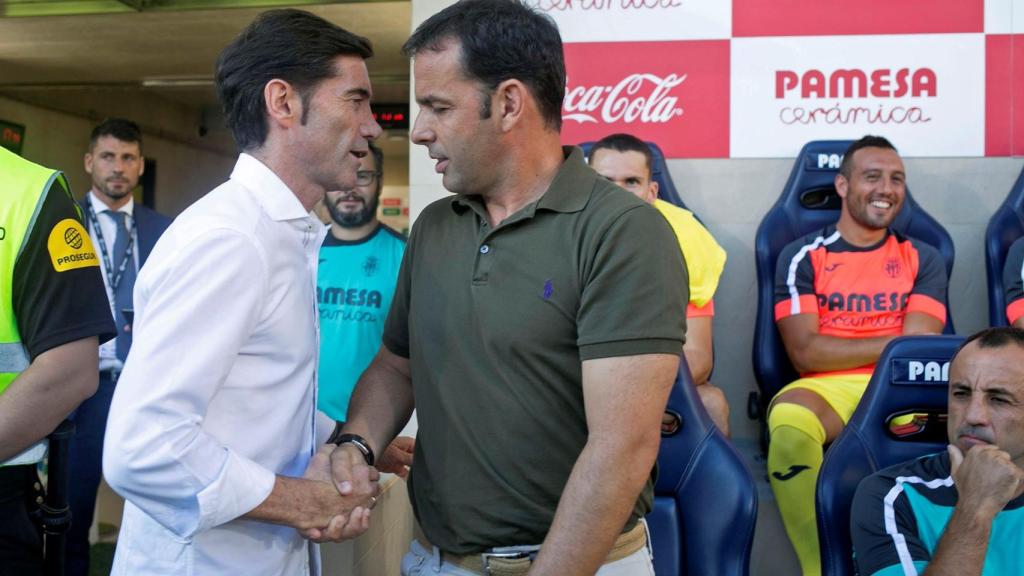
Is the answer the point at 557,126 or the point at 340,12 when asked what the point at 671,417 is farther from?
the point at 340,12

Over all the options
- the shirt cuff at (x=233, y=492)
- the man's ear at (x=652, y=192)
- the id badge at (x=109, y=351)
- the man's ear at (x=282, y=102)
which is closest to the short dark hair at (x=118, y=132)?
the id badge at (x=109, y=351)

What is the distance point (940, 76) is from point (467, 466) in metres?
3.26

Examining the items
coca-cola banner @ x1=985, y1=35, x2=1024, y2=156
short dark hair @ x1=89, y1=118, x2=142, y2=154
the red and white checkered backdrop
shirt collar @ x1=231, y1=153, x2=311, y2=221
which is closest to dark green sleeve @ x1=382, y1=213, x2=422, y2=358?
shirt collar @ x1=231, y1=153, x2=311, y2=221

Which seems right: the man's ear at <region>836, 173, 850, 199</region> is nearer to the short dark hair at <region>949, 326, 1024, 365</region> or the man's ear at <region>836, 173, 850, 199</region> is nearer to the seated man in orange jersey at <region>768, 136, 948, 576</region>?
the seated man in orange jersey at <region>768, 136, 948, 576</region>

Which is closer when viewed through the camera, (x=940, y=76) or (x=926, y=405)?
(x=926, y=405)

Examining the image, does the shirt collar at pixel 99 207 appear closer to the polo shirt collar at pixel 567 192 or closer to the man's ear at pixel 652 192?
the man's ear at pixel 652 192

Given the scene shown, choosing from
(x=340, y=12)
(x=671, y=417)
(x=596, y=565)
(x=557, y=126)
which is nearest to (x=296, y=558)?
(x=596, y=565)

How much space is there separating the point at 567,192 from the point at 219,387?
552 millimetres

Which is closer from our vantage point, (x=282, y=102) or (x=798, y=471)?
(x=282, y=102)

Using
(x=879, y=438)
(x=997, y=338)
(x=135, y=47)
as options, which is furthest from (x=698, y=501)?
(x=135, y=47)

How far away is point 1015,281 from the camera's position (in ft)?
11.0

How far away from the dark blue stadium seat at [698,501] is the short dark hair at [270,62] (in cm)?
Result: 125

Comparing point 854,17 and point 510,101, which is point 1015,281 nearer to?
point 854,17

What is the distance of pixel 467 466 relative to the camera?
1.44 meters
